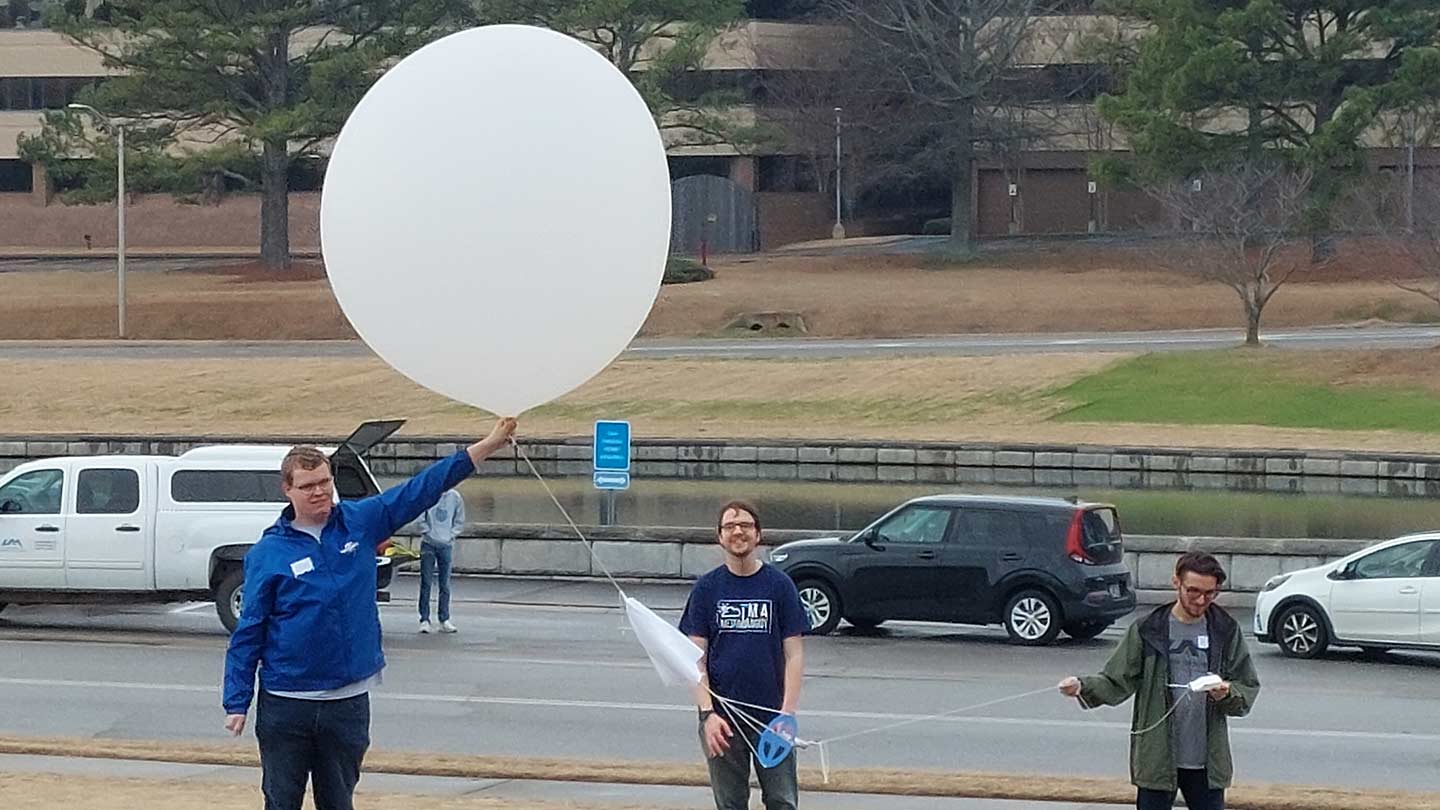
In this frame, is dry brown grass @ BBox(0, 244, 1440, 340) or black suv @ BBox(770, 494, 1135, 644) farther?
dry brown grass @ BBox(0, 244, 1440, 340)

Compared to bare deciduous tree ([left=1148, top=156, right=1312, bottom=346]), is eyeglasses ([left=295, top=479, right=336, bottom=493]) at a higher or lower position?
lower

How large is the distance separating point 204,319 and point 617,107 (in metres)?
56.7

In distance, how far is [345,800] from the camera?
7.49 metres

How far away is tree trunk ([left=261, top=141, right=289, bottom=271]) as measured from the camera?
69.1m

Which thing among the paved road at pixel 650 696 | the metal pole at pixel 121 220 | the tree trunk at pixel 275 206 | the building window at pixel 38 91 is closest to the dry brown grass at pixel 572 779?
the paved road at pixel 650 696

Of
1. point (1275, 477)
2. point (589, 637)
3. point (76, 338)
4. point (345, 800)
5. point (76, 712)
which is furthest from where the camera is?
point (76, 338)

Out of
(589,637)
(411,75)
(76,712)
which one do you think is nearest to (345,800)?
(411,75)

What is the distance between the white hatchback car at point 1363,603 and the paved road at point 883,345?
30.0 m

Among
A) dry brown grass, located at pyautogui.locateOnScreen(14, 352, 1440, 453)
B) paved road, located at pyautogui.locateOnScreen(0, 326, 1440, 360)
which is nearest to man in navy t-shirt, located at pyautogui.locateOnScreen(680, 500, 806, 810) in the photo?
dry brown grass, located at pyautogui.locateOnScreen(14, 352, 1440, 453)

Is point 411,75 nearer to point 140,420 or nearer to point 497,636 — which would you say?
point 497,636

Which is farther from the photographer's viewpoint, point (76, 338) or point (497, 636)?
point (76, 338)

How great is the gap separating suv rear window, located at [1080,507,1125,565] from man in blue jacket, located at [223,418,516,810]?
1267 cm

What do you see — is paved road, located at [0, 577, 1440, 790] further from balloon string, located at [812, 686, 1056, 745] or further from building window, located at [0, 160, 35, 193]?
building window, located at [0, 160, 35, 193]

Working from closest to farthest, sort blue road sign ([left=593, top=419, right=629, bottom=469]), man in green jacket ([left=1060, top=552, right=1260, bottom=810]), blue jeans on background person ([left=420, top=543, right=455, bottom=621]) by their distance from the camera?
man in green jacket ([left=1060, top=552, right=1260, bottom=810]) < blue jeans on background person ([left=420, top=543, right=455, bottom=621]) < blue road sign ([left=593, top=419, right=629, bottom=469])
